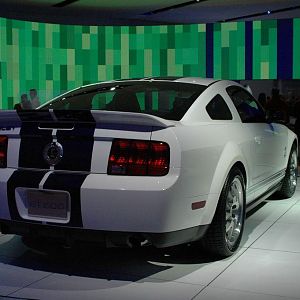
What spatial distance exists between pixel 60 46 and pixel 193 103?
992cm

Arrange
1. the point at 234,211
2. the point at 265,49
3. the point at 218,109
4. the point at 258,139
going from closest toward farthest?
the point at 234,211 < the point at 218,109 < the point at 258,139 < the point at 265,49

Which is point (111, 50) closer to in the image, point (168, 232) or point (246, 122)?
point (246, 122)

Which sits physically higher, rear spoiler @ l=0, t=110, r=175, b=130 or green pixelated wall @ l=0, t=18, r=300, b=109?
green pixelated wall @ l=0, t=18, r=300, b=109

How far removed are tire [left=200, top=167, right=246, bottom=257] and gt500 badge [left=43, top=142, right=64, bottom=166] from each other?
121 centimetres

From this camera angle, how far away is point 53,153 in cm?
375

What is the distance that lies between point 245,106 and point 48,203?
2279 millimetres

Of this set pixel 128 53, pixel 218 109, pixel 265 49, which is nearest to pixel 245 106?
pixel 218 109

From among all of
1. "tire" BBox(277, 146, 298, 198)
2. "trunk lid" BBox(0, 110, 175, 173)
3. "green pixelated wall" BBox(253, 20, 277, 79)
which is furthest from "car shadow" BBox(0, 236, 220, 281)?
"green pixelated wall" BBox(253, 20, 277, 79)

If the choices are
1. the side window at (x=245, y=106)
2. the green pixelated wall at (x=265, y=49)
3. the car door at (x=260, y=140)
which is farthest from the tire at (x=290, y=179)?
the green pixelated wall at (x=265, y=49)

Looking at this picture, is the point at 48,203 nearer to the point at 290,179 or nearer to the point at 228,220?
the point at 228,220

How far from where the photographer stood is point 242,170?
15.0 ft

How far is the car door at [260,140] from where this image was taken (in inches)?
195

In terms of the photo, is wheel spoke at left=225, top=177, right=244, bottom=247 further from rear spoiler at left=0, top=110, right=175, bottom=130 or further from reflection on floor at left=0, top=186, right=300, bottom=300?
rear spoiler at left=0, top=110, right=175, bottom=130

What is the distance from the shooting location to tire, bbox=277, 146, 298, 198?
6.65 meters
